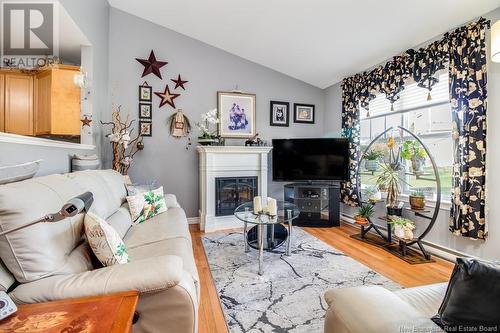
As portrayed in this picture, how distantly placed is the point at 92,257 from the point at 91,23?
283cm

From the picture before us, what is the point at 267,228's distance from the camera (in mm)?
3057

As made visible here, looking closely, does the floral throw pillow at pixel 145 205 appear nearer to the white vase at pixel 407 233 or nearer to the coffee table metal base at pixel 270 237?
the coffee table metal base at pixel 270 237

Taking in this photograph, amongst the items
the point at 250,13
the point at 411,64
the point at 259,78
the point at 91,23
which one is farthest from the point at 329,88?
the point at 91,23

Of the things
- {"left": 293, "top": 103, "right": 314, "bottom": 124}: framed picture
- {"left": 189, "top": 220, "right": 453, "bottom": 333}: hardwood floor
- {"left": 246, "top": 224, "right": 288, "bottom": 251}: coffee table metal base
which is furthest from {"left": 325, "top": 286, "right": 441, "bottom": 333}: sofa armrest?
{"left": 293, "top": 103, "right": 314, "bottom": 124}: framed picture

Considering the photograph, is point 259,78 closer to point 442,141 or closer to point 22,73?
point 442,141

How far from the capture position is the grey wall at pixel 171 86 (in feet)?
12.3

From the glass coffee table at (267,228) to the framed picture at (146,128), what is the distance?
200 centimetres

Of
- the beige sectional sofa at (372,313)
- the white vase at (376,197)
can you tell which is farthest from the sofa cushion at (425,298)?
the white vase at (376,197)

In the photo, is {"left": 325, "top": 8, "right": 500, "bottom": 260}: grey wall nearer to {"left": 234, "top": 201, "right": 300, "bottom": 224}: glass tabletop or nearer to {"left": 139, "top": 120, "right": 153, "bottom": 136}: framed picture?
{"left": 234, "top": 201, "right": 300, "bottom": 224}: glass tabletop

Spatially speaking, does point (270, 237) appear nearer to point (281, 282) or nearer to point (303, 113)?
point (281, 282)

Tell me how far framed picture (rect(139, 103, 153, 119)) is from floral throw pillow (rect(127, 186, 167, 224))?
160 centimetres

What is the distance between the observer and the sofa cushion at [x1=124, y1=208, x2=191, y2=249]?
1.94 metres

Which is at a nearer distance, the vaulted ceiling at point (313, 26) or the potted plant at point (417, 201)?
the vaulted ceiling at point (313, 26)
